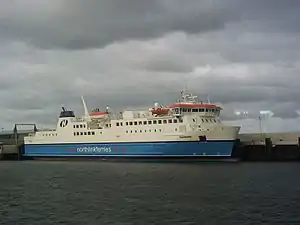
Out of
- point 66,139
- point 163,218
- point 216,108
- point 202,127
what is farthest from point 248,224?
point 66,139

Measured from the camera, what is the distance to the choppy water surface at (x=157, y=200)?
25.5m

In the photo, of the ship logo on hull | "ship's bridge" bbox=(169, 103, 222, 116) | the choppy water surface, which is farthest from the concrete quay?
the choppy water surface

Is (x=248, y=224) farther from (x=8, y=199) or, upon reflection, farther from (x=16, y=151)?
→ (x=16, y=151)

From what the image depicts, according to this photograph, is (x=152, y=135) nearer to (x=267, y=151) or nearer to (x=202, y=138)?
(x=202, y=138)

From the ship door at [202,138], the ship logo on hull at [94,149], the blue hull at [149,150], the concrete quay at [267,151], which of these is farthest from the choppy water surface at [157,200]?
the ship logo on hull at [94,149]

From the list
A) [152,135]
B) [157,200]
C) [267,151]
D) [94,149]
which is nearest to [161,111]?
[152,135]

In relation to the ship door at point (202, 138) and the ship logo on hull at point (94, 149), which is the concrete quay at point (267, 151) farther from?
the ship logo on hull at point (94, 149)

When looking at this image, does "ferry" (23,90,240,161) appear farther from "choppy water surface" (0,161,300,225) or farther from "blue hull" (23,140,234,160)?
"choppy water surface" (0,161,300,225)

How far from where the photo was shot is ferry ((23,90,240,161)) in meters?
68.1

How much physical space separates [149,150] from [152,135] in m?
2.30

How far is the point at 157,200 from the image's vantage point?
3158 cm

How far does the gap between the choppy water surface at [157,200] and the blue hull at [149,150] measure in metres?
20.8

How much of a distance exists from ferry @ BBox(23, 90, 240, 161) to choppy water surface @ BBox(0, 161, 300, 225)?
21097 mm

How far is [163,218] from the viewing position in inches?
1004
